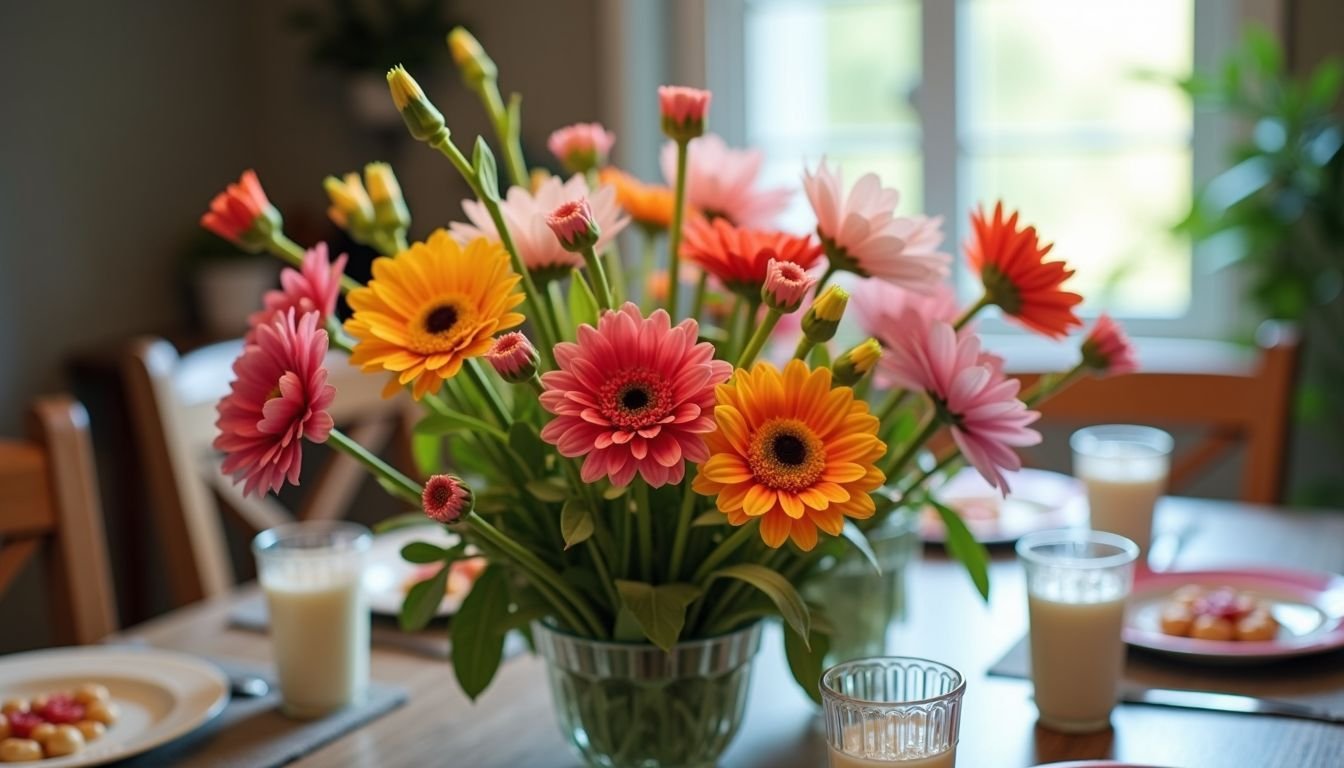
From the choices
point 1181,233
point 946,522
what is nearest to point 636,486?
point 946,522

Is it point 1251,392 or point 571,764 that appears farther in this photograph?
point 1251,392

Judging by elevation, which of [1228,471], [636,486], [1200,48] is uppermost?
[1200,48]

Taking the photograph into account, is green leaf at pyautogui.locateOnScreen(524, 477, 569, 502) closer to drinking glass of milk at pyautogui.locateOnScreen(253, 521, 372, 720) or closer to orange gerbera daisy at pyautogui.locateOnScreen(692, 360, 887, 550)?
orange gerbera daisy at pyautogui.locateOnScreen(692, 360, 887, 550)

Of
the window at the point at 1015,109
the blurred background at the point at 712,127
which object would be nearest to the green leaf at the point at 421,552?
the blurred background at the point at 712,127

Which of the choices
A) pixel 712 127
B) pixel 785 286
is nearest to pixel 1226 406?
pixel 785 286

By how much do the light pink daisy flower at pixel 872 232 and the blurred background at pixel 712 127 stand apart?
1.75m

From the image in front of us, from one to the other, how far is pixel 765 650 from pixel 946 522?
313mm

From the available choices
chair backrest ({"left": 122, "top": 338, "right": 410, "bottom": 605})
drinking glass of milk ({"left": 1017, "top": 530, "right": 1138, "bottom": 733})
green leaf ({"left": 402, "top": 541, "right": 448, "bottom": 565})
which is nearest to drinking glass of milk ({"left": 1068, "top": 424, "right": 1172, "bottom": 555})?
drinking glass of milk ({"left": 1017, "top": 530, "right": 1138, "bottom": 733})

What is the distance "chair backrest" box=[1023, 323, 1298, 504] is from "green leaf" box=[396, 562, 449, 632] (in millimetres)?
1226

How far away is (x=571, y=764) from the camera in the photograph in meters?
1.06

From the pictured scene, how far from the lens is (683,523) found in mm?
898

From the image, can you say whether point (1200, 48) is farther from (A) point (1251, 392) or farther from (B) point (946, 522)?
(B) point (946, 522)

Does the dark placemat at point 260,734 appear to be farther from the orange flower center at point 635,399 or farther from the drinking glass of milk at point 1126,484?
the drinking glass of milk at point 1126,484

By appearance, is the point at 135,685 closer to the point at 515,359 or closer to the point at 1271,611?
the point at 515,359
